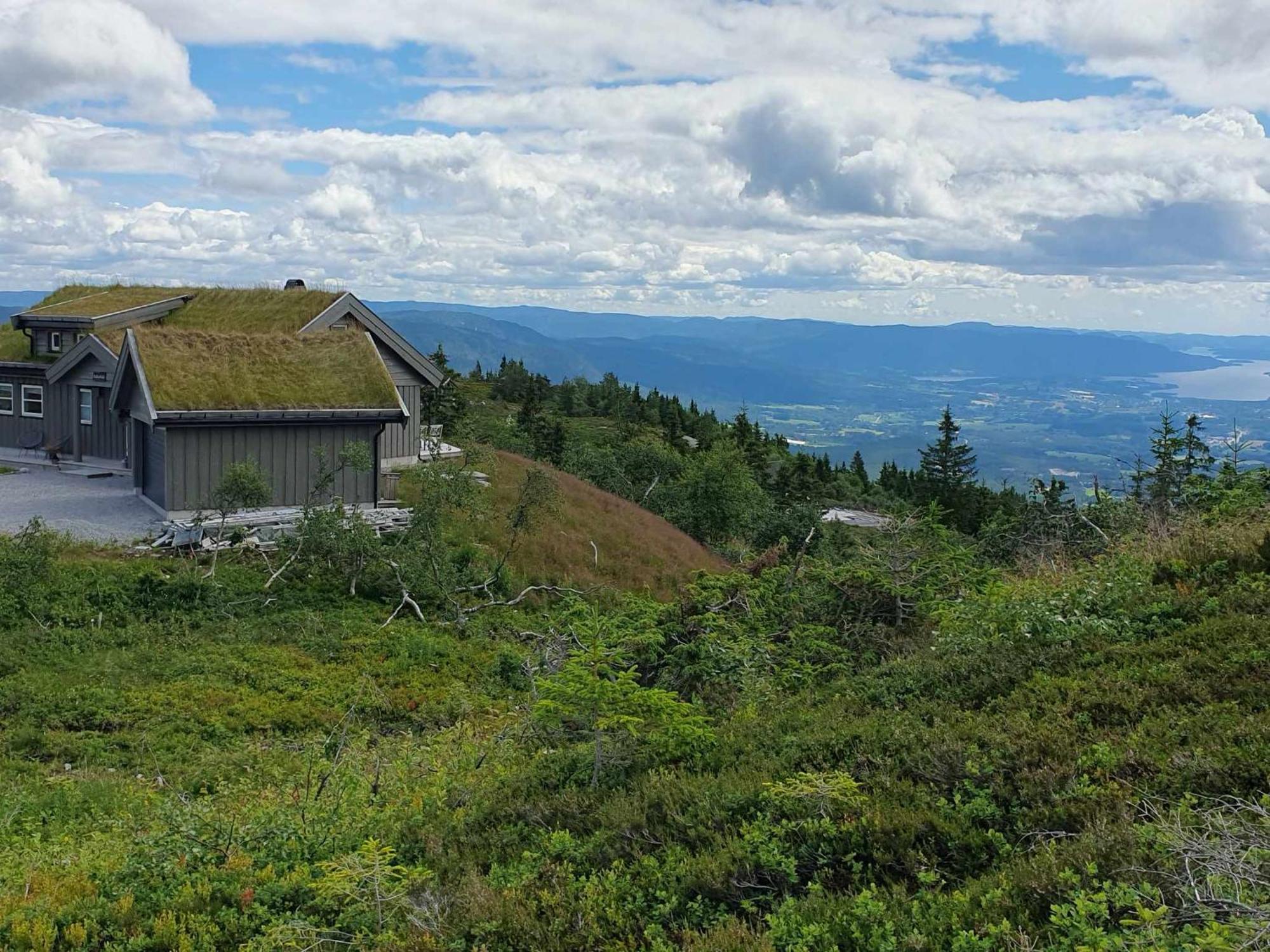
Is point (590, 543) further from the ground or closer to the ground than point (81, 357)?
closer to the ground

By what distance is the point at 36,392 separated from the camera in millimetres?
29172

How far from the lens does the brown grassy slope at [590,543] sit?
75.0 ft

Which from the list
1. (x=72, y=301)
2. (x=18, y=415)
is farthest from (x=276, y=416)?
(x=72, y=301)

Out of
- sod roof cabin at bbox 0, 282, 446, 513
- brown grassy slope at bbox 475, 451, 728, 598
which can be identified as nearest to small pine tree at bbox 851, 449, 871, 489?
brown grassy slope at bbox 475, 451, 728, 598

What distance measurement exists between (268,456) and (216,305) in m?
10.4

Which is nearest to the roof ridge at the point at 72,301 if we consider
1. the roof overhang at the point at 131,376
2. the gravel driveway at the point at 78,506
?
the gravel driveway at the point at 78,506

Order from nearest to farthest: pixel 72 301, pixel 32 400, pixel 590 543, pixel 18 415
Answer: pixel 590 543
pixel 32 400
pixel 18 415
pixel 72 301

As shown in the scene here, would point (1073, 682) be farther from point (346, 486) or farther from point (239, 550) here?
point (346, 486)

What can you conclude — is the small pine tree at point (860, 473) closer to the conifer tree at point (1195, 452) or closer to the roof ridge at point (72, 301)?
the conifer tree at point (1195, 452)

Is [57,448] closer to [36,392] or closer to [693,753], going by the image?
[36,392]

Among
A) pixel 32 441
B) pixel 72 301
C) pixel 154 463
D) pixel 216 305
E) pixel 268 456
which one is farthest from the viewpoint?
pixel 72 301

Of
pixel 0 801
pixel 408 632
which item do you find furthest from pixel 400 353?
pixel 0 801

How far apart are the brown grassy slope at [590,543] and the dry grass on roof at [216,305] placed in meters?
7.36

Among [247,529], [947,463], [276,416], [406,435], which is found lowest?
[947,463]
